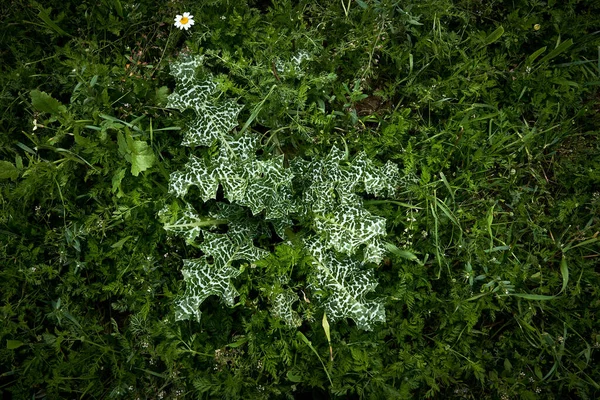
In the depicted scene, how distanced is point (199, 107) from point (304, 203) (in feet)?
2.45

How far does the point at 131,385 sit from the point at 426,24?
2.71 metres

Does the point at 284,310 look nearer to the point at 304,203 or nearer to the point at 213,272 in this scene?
A: the point at 213,272

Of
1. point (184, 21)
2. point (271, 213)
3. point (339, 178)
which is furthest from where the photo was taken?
point (184, 21)

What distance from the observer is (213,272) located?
256cm

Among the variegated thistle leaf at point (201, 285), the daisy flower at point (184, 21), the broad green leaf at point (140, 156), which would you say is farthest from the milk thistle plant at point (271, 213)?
the daisy flower at point (184, 21)

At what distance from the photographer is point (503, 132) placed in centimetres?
298

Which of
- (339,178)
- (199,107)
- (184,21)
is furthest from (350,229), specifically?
(184,21)

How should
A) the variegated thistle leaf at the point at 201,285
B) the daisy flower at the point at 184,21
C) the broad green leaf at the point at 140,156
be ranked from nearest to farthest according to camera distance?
1. the variegated thistle leaf at the point at 201,285
2. the broad green leaf at the point at 140,156
3. the daisy flower at the point at 184,21

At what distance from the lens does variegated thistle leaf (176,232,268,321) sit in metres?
2.51

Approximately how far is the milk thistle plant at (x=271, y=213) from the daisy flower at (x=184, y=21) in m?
0.36

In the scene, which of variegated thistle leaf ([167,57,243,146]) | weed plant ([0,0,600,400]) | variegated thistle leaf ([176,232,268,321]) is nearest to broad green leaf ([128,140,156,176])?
weed plant ([0,0,600,400])

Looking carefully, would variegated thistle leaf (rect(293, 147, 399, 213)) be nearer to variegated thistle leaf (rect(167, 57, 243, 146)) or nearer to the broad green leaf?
variegated thistle leaf (rect(167, 57, 243, 146))

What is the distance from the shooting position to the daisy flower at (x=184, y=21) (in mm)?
2873

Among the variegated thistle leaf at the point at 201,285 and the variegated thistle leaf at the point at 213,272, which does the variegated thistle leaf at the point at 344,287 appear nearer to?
the variegated thistle leaf at the point at 213,272
